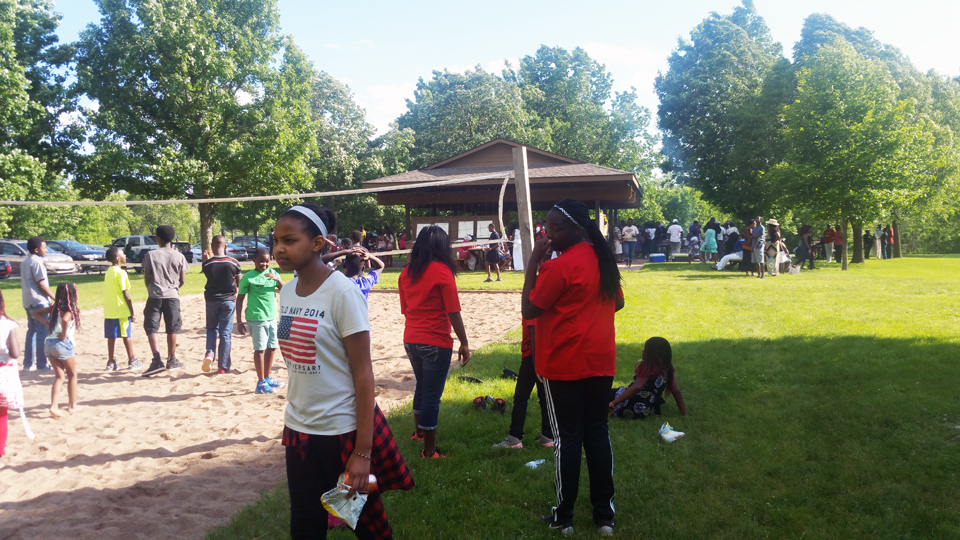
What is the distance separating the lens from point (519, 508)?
3.90 meters

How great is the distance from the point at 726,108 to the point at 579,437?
3769 centimetres

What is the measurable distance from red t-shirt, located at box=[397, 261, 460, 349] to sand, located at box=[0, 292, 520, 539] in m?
1.56

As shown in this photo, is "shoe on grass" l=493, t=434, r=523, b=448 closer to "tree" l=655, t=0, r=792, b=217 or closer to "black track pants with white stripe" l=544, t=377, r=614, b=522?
"black track pants with white stripe" l=544, t=377, r=614, b=522

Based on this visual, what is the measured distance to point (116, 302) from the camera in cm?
800

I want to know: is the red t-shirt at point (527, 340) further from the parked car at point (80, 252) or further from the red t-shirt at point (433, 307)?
the parked car at point (80, 252)

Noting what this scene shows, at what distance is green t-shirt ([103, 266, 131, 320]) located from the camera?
25.7 feet

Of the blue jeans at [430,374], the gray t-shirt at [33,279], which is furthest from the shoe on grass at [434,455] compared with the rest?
the gray t-shirt at [33,279]

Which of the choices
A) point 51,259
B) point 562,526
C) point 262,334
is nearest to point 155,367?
point 262,334

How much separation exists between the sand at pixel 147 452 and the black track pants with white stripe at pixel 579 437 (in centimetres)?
222

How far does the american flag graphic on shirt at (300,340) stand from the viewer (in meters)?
2.49

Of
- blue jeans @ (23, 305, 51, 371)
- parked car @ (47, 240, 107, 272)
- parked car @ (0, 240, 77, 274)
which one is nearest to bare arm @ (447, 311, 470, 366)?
blue jeans @ (23, 305, 51, 371)

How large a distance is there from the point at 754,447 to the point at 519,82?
53.6 m

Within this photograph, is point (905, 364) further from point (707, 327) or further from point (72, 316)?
point (72, 316)

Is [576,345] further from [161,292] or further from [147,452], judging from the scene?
[161,292]
